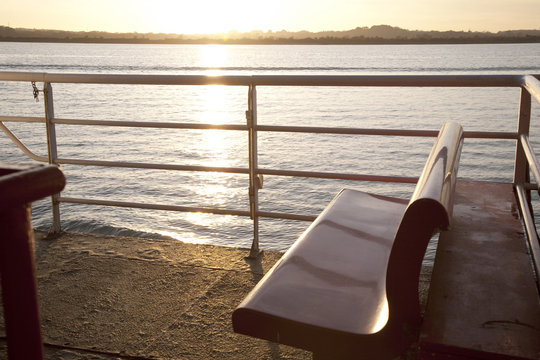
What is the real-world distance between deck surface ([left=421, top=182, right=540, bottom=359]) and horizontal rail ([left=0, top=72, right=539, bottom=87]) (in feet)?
2.59

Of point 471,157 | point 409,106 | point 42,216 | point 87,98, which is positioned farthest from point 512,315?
point 87,98

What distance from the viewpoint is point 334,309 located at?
A: 178cm

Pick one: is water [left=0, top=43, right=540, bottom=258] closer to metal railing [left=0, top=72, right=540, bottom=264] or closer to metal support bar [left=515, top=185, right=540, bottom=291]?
metal railing [left=0, top=72, right=540, bottom=264]

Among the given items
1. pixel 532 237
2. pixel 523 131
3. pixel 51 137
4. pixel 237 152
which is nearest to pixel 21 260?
pixel 532 237

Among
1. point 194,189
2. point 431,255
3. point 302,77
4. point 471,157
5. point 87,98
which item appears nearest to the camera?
point 302,77

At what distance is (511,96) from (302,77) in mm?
42772

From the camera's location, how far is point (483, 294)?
1.62m

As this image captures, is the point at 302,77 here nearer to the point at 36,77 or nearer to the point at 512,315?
the point at 36,77

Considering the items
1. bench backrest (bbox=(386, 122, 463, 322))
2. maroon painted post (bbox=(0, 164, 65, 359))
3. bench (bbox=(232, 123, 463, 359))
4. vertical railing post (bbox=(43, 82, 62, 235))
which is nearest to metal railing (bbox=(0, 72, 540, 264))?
vertical railing post (bbox=(43, 82, 62, 235))

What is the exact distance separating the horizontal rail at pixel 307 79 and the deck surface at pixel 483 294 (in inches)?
31.0

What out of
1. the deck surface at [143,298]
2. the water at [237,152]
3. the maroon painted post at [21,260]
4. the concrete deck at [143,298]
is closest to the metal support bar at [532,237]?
the concrete deck at [143,298]

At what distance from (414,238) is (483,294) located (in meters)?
0.34

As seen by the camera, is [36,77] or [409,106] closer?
[36,77]

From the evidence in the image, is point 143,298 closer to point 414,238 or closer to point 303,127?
point 303,127
